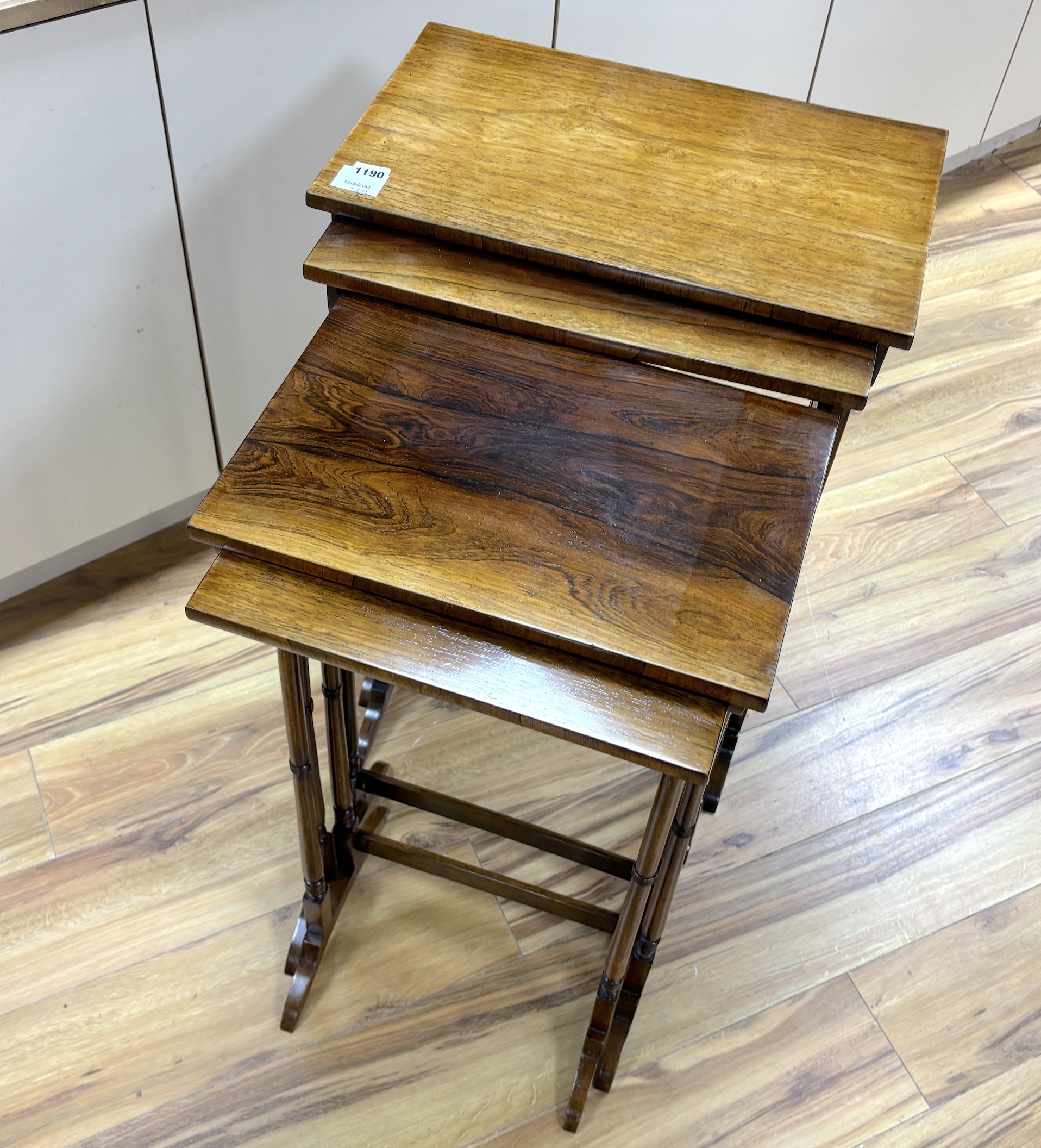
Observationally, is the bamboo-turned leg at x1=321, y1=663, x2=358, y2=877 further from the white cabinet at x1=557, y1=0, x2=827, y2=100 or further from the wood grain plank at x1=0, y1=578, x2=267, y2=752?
the white cabinet at x1=557, y1=0, x2=827, y2=100

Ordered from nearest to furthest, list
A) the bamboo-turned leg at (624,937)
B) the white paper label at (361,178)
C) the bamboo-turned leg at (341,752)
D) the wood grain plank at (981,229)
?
the bamboo-turned leg at (624,937) → the white paper label at (361,178) → the bamboo-turned leg at (341,752) → the wood grain plank at (981,229)

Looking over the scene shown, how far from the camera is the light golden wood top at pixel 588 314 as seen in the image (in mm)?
977

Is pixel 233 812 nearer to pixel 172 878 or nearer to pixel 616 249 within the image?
pixel 172 878

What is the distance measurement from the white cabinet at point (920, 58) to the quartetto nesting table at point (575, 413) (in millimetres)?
777

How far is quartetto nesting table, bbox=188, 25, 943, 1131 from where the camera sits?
0.85 metres

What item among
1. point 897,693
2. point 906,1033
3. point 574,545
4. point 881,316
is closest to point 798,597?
point 897,693

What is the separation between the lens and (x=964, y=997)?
4.37 ft

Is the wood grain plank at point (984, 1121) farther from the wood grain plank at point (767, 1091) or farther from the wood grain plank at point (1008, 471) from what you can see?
the wood grain plank at point (1008, 471)

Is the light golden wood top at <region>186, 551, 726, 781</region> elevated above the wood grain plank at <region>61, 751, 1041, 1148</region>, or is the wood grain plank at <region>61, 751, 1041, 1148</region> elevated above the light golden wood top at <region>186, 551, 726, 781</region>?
the light golden wood top at <region>186, 551, 726, 781</region>

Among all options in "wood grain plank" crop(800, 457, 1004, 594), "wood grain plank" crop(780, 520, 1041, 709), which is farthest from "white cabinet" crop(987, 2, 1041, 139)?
"wood grain plank" crop(780, 520, 1041, 709)

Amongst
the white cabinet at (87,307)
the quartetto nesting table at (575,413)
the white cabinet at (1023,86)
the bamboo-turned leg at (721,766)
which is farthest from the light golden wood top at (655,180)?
the white cabinet at (1023,86)

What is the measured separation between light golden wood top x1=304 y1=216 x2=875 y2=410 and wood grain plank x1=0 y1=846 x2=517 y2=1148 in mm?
726

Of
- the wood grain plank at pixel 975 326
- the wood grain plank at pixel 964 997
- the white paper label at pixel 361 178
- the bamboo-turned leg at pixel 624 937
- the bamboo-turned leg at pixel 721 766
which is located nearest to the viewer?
the bamboo-turned leg at pixel 624 937

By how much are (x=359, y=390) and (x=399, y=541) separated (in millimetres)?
171
